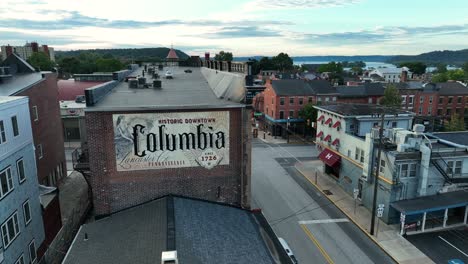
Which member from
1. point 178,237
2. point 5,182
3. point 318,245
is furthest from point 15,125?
point 318,245

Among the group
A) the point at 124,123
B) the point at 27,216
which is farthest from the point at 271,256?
the point at 27,216

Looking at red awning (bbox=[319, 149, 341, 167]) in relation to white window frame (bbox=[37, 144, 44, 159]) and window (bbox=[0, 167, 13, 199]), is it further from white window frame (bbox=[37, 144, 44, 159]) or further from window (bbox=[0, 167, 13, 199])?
white window frame (bbox=[37, 144, 44, 159])

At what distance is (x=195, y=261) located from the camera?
388 inches

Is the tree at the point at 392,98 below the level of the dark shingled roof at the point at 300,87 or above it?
below

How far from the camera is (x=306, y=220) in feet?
81.4

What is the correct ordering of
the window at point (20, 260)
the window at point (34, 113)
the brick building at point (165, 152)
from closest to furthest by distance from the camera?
the brick building at point (165, 152) → the window at point (20, 260) → the window at point (34, 113)

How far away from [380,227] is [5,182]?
79.6 feet

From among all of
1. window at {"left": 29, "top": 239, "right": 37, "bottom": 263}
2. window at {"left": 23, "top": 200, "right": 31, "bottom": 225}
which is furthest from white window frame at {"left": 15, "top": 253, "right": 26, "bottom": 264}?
window at {"left": 23, "top": 200, "right": 31, "bottom": 225}

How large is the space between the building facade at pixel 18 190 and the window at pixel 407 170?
24817 mm

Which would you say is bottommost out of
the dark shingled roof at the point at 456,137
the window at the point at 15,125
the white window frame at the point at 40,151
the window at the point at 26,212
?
the window at the point at 26,212

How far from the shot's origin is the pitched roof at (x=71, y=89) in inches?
2212

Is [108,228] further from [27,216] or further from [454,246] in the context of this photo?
[454,246]

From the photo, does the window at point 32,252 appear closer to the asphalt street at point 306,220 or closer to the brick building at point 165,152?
the brick building at point 165,152

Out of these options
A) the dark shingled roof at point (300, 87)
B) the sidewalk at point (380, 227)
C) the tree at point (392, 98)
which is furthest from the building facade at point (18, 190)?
the tree at point (392, 98)
